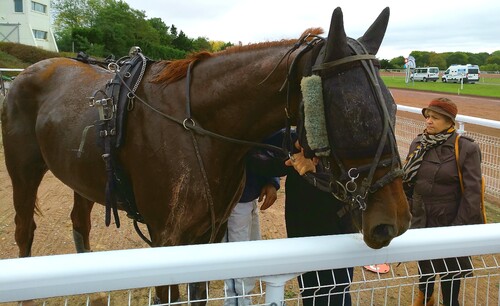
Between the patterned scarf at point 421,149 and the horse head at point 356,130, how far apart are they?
1762mm

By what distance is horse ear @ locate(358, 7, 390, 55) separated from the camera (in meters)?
1.83

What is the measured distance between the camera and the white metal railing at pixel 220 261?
3.20 feet

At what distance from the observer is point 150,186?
2.34 m

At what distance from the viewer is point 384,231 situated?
1.43 m

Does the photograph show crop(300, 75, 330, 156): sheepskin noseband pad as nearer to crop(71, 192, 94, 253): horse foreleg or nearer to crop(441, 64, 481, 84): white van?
crop(71, 192, 94, 253): horse foreleg

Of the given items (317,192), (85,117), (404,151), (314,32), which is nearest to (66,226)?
(85,117)

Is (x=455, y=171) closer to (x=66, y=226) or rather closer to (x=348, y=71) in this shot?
(x=348, y=71)

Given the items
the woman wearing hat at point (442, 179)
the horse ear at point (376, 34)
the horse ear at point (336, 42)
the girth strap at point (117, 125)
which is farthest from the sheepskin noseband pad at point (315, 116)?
the woman wearing hat at point (442, 179)

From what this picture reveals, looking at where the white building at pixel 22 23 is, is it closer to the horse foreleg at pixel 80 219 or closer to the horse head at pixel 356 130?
the horse foreleg at pixel 80 219

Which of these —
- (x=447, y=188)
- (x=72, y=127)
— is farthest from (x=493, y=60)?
(x=72, y=127)

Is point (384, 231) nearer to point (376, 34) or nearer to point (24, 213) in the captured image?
point (376, 34)

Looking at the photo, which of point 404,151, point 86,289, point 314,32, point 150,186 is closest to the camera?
point 86,289

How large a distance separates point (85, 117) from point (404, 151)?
5.76 meters

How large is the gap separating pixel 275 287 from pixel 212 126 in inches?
47.9
